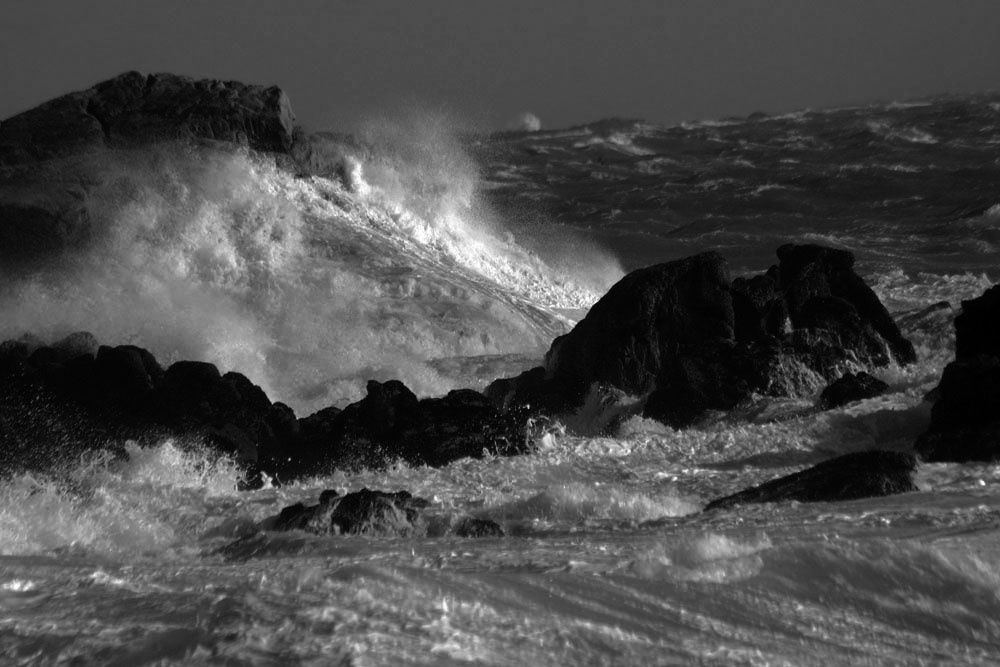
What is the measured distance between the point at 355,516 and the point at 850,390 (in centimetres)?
631

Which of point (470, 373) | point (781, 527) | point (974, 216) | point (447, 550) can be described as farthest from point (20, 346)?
point (974, 216)

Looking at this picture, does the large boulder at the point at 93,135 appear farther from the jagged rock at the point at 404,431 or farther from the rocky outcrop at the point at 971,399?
the rocky outcrop at the point at 971,399

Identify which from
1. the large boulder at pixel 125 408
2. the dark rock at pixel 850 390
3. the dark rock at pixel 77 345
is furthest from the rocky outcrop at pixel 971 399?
the dark rock at pixel 77 345

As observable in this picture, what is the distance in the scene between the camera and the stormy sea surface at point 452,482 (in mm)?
5992

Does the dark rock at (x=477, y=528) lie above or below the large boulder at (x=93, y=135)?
below

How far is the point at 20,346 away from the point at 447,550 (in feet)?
31.2

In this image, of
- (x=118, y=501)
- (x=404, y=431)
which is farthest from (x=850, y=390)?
(x=118, y=501)

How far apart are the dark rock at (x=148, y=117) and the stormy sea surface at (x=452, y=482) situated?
475mm

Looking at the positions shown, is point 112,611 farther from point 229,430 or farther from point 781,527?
point 229,430

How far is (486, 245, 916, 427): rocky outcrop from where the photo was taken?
48.2 feet

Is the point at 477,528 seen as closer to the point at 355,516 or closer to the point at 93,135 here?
the point at 355,516

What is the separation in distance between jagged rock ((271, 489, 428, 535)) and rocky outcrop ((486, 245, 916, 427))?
18.6ft

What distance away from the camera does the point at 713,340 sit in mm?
15273

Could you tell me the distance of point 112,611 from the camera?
6.49 metres
